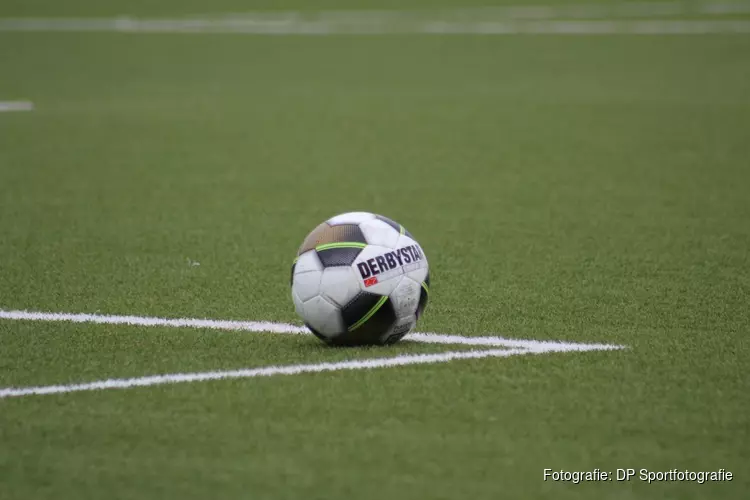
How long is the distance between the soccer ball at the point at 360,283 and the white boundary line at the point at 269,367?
0.64ft

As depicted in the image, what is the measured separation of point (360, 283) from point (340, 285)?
0.09 metres

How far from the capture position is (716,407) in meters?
4.71

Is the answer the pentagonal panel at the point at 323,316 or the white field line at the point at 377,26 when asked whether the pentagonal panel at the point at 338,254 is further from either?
the white field line at the point at 377,26

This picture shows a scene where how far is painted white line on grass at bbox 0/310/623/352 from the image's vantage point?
5.57 m

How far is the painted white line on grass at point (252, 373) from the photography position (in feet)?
16.3

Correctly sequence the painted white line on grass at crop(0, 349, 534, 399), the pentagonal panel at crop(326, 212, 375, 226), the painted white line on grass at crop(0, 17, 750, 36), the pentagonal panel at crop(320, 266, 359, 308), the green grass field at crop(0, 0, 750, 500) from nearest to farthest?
the green grass field at crop(0, 0, 750, 500) → the painted white line on grass at crop(0, 349, 534, 399) → the pentagonal panel at crop(320, 266, 359, 308) → the pentagonal panel at crop(326, 212, 375, 226) → the painted white line on grass at crop(0, 17, 750, 36)

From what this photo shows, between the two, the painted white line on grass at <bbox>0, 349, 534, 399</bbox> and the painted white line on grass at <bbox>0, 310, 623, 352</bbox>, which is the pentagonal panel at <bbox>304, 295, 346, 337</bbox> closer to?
the painted white line on grass at <bbox>0, 349, 534, 399</bbox>

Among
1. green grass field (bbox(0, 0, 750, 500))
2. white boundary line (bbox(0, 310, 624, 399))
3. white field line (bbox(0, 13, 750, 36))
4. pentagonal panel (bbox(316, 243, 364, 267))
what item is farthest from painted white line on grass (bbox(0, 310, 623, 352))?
white field line (bbox(0, 13, 750, 36))

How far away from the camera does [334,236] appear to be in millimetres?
5539

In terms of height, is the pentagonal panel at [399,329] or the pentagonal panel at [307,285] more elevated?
the pentagonal panel at [307,285]

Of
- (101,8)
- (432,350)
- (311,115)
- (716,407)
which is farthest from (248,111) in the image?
(101,8)

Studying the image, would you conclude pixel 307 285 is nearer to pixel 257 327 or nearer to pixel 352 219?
pixel 352 219

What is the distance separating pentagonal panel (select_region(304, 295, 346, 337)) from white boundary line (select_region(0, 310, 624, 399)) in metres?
0.22

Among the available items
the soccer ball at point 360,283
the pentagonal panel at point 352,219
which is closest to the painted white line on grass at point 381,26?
the pentagonal panel at point 352,219
